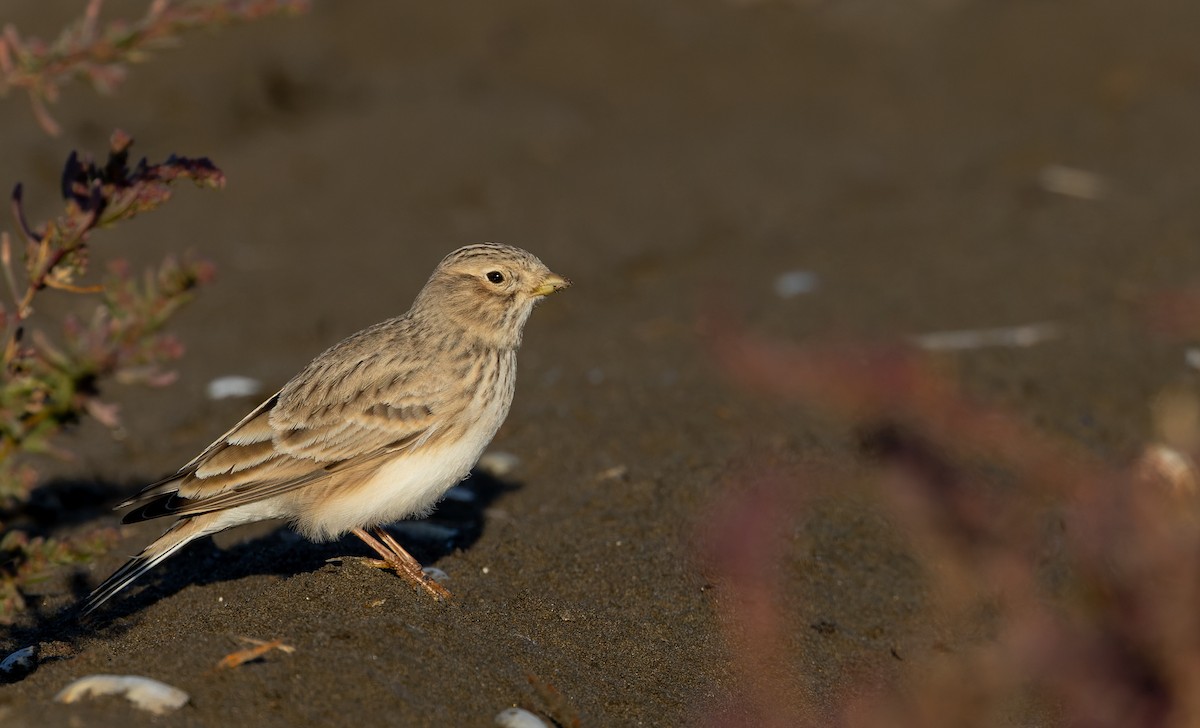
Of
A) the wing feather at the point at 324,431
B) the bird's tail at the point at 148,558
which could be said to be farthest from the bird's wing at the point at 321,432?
the bird's tail at the point at 148,558

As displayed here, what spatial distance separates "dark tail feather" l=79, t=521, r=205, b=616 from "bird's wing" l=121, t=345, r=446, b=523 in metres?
0.15

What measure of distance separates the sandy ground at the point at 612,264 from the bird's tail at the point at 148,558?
134 millimetres

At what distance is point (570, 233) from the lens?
10789mm

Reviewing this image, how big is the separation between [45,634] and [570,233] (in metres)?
6.59

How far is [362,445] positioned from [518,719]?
164cm

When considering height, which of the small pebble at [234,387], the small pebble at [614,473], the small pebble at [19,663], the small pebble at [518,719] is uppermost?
the small pebble at [19,663]

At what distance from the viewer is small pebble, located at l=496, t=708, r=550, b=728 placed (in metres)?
4.01

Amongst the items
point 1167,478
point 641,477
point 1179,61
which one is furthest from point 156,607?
point 1179,61

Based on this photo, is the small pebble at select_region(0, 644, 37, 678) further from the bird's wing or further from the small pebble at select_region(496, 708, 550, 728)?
the small pebble at select_region(496, 708, 550, 728)

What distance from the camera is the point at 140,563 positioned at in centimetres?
485

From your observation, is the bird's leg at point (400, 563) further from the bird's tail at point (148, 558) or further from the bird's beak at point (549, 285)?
the bird's beak at point (549, 285)

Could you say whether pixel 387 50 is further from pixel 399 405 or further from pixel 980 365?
pixel 399 405

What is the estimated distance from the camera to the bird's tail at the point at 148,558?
473 cm

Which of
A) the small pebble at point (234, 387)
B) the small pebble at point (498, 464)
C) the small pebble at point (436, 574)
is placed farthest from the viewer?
the small pebble at point (234, 387)
